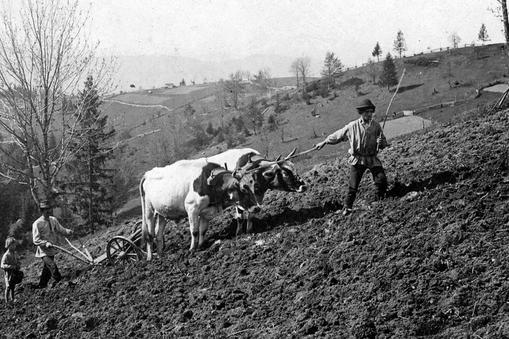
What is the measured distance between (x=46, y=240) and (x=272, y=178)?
554 cm

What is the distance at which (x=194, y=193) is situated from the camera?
10414mm

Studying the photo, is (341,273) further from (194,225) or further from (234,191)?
(194,225)

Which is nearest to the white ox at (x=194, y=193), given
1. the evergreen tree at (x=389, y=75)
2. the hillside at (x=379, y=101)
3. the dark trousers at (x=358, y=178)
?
the dark trousers at (x=358, y=178)

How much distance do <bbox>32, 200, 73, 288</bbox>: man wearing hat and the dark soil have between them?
1.33ft

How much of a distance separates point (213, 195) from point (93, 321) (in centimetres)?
343

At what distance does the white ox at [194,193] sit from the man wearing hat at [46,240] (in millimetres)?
2162

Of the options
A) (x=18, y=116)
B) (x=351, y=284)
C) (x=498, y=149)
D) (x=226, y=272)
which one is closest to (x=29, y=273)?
(x=18, y=116)

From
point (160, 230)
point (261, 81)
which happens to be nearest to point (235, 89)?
point (261, 81)

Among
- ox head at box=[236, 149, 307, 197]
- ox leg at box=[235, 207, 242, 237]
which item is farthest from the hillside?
ox head at box=[236, 149, 307, 197]

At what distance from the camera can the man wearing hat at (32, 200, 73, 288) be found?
450 inches

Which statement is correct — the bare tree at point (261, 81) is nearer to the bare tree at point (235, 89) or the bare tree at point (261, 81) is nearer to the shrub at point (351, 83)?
the bare tree at point (235, 89)

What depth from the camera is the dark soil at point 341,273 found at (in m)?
5.59

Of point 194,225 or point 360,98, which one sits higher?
point 360,98

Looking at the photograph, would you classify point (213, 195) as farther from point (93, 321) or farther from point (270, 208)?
point (93, 321)
